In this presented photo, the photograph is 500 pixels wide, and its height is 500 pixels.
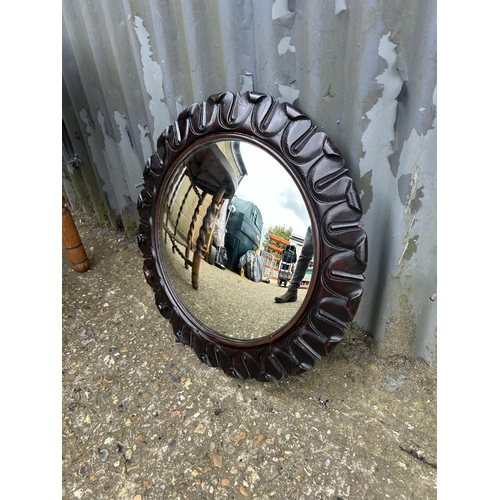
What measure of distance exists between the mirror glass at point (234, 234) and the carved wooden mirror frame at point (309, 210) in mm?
31

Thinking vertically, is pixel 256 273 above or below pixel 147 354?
above

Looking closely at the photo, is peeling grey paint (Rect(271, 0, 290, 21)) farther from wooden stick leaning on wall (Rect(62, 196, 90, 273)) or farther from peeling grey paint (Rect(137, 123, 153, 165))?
wooden stick leaning on wall (Rect(62, 196, 90, 273))

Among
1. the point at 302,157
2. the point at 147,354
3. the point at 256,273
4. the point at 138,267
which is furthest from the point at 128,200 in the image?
the point at 302,157

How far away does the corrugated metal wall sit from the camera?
105 centimetres

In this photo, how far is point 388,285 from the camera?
1.44 metres

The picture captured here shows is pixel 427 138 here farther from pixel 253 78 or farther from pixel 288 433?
pixel 288 433

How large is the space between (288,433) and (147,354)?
2.35 ft

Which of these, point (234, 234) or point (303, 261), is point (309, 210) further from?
point (234, 234)

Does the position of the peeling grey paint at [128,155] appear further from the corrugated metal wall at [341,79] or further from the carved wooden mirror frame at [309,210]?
the carved wooden mirror frame at [309,210]

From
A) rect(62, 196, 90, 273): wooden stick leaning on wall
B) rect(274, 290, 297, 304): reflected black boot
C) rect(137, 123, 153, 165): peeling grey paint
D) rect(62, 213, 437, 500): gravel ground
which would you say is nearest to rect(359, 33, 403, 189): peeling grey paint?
rect(274, 290, 297, 304): reflected black boot

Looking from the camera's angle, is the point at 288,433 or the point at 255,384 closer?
the point at 288,433

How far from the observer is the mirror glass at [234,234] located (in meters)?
1.22

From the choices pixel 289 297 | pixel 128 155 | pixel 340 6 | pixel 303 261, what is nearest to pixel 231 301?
pixel 289 297

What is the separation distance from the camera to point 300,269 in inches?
48.2
